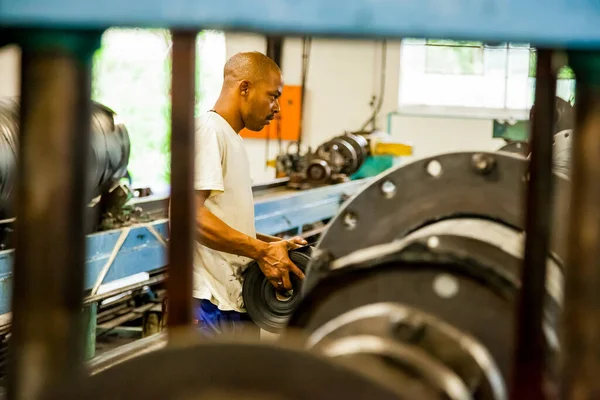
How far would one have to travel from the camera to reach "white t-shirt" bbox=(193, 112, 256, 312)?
7.41 ft

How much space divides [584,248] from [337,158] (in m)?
4.11

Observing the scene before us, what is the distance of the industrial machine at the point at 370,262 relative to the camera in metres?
0.75

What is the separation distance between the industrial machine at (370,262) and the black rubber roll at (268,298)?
1235 millimetres

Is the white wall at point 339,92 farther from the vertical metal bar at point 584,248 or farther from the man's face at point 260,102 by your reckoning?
the vertical metal bar at point 584,248

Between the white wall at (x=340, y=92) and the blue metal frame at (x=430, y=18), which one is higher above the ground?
the white wall at (x=340, y=92)

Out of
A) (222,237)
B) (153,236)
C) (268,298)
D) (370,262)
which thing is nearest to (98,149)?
(153,236)

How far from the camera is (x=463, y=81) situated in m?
6.72

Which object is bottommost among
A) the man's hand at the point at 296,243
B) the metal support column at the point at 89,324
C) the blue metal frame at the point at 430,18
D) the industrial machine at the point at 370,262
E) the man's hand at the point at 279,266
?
the metal support column at the point at 89,324

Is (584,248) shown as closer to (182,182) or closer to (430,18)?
(430,18)

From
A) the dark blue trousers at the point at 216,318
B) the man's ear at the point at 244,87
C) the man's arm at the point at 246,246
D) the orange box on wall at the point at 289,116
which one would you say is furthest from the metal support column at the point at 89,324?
the orange box on wall at the point at 289,116

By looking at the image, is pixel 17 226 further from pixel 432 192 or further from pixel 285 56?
pixel 285 56

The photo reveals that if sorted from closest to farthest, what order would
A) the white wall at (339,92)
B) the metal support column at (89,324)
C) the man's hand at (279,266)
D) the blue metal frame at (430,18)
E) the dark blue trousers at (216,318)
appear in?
the blue metal frame at (430,18)
the man's hand at (279,266)
the dark blue trousers at (216,318)
the metal support column at (89,324)
the white wall at (339,92)

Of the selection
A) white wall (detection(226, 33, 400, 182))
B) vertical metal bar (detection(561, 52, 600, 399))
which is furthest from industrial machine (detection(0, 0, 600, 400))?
white wall (detection(226, 33, 400, 182))

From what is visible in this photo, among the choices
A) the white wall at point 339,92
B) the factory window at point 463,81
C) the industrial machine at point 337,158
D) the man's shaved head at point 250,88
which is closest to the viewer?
the man's shaved head at point 250,88
